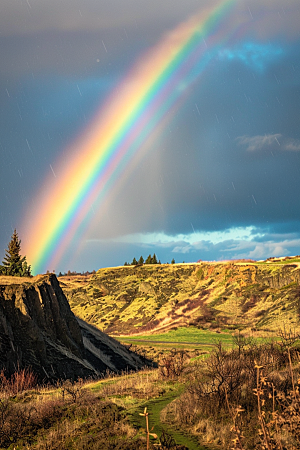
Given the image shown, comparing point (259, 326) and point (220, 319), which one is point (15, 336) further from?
point (220, 319)

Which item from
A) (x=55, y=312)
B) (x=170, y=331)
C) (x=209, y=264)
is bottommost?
(x=170, y=331)

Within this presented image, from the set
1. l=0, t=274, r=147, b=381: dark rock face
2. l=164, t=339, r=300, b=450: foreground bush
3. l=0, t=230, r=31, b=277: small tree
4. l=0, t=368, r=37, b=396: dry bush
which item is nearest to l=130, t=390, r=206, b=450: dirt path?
l=164, t=339, r=300, b=450: foreground bush

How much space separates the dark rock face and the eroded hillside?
4051 cm

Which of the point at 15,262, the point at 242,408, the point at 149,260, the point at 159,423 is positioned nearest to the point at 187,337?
the point at 15,262

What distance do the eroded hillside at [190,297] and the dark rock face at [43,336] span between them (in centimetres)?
4051

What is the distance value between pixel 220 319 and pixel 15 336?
204 feet

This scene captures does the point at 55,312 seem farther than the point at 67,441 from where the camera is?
Yes

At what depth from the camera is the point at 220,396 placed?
14.2 m

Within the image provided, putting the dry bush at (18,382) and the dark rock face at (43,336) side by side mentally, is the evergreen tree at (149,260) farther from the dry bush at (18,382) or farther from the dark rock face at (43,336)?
the dry bush at (18,382)

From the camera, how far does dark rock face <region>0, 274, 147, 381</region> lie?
2706 centimetres

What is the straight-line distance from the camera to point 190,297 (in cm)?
10650

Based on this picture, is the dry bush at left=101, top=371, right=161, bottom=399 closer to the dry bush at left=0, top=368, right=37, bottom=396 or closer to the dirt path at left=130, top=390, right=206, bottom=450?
the dirt path at left=130, top=390, right=206, bottom=450

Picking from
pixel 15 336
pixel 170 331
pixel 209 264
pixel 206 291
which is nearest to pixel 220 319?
pixel 170 331

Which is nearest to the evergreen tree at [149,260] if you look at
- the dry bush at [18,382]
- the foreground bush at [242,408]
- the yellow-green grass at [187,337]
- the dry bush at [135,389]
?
the yellow-green grass at [187,337]
